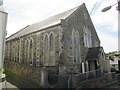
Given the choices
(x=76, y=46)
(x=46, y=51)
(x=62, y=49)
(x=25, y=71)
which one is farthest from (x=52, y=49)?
(x=25, y=71)

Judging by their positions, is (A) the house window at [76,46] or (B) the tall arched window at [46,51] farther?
(A) the house window at [76,46]

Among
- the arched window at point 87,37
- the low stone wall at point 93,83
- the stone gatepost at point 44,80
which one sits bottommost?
the low stone wall at point 93,83

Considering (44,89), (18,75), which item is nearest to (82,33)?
(18,75)

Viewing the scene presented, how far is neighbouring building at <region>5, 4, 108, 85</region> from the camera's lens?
23.5 meters

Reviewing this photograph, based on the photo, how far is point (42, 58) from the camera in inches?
1027

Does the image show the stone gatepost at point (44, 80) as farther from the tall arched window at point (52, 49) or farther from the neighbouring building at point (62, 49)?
the tall arched window at point (52, 49)

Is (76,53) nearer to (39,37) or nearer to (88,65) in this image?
(88,65)

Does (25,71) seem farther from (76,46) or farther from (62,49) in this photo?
(76,46)

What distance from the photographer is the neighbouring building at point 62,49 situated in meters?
23.5

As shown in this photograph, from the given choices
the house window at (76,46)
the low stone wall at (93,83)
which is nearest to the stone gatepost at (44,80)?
the low stone wall at (93,83)

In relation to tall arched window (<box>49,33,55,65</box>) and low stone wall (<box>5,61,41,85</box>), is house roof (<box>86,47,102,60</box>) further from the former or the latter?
low stone wall (<box>5,61,41,85</box>)

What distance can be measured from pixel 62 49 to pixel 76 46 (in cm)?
382

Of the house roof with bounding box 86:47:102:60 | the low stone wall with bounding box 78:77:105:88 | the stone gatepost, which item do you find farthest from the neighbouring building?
the low stone wall with bounding box 78:77:105:88

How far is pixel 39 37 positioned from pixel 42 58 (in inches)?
132
